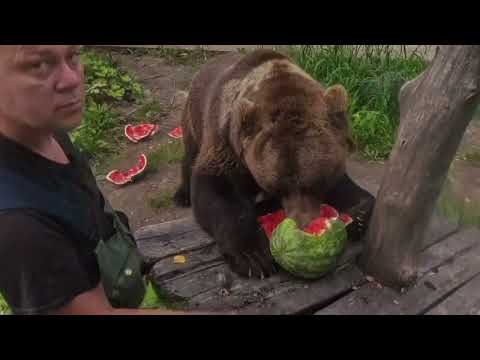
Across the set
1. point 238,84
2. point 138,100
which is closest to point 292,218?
point 238,84

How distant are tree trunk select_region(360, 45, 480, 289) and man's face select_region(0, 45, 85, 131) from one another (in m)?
1.56

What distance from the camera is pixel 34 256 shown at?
1.83 meters

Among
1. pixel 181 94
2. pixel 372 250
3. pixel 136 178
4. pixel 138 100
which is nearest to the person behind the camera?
pixel 372 250

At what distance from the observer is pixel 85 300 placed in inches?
77.4

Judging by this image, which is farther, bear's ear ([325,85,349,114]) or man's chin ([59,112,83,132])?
bear's ear ([325,85,349,114])

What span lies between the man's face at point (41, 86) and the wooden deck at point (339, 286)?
1.43m

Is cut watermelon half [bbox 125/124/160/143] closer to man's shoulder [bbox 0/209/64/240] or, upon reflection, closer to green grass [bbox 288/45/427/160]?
green grass [bbox 288/45/427/160]

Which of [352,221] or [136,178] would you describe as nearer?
[352,221]

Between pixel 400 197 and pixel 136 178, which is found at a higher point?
pixel 400 197

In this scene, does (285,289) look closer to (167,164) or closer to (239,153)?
(239,153)

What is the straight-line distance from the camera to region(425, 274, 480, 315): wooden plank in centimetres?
277

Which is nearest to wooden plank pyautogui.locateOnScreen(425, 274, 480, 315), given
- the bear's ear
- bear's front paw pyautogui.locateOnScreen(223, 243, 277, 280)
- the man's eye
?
bear's front paw pyautogui.locateOnScreen(223, 243, 277, 280)

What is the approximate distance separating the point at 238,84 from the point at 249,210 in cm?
90

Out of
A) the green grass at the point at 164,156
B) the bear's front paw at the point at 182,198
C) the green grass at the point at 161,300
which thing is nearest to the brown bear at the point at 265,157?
the green grass at the point at 161,300
